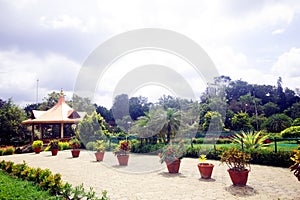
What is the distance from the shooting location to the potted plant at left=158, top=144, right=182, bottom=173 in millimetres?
8039

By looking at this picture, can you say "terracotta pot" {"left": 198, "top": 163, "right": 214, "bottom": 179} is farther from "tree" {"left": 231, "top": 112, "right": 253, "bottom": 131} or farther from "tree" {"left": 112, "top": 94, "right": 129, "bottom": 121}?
"tree" {"left": 112, "top": 94, "right": 129, "bottom": 121}

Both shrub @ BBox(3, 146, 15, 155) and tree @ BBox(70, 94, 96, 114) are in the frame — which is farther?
tree @ BBox(70, 94, 96, 114)

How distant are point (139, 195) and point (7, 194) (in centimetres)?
272

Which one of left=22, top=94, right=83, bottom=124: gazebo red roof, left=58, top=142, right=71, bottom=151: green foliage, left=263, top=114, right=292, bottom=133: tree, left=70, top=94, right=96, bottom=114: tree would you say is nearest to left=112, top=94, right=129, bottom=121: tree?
left=70, top=94, right=96, bottom=114: tree

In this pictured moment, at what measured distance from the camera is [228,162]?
6430 mm

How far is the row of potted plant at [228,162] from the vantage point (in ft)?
20.1

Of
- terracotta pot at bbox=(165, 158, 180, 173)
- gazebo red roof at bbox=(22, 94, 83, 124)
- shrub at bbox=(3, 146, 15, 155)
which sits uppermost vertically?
gazebo red roof at bbox=(22, 94, 83, 124)

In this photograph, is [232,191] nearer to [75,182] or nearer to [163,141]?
[75,182]

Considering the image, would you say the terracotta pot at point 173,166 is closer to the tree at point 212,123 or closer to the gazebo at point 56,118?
the tree at point 212,123

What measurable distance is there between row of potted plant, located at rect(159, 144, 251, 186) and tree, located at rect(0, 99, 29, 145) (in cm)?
1930

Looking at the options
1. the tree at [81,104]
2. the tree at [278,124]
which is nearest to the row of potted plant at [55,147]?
the tree at [81,104]

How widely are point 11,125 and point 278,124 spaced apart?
26.1 metres

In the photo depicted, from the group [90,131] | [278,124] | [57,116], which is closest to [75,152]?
[90,131]

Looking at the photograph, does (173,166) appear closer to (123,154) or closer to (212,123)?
(123,154)
